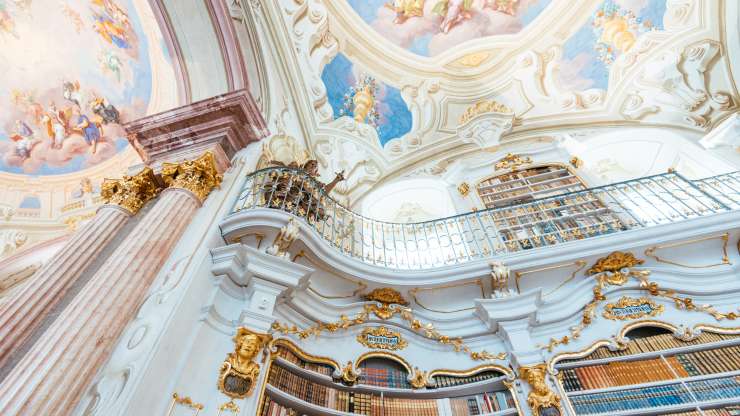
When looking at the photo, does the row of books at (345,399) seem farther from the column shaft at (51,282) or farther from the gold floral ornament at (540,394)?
the column shaft at (51,282)

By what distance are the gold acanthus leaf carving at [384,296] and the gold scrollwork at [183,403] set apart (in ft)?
7.98

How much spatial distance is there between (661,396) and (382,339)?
2719 mm

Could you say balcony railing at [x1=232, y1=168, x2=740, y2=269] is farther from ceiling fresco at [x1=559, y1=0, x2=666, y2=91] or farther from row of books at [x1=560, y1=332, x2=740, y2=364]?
ceiling fresco at [x1=559, y1=0, x2=666, y2=91]

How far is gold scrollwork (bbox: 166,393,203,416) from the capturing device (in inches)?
106

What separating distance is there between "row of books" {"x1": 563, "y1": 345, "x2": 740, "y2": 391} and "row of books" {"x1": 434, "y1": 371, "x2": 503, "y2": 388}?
2.44 ft

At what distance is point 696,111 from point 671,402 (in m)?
7.28

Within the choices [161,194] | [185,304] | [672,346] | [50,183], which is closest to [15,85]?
[50,183]

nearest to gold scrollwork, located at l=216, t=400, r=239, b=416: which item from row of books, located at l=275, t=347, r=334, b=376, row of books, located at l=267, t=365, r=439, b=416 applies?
row of books, located at l=267, t=365, r=439, b=416

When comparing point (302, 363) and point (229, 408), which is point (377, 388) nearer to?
point (302, 363)

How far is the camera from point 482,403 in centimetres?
388

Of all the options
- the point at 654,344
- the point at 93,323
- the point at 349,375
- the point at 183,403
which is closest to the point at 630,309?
the point at 654,344

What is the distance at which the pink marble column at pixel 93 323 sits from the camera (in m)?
2.39

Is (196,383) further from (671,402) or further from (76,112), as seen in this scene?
(76,112)

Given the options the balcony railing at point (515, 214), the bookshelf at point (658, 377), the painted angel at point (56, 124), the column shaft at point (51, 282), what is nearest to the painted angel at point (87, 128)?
the painted angel at point (56, 124)
